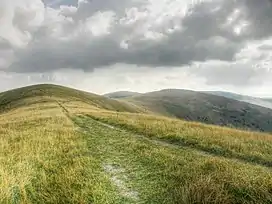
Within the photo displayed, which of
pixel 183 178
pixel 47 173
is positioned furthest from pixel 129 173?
pixel 47 173

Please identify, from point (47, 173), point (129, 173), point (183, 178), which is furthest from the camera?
point (129, 173)

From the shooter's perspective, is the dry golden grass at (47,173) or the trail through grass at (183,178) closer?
the trail through grass at (183,178)

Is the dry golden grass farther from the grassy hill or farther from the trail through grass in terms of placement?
the trail through grass

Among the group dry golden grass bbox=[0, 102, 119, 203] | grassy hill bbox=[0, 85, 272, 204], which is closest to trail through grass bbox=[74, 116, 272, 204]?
grassy hill bbox=[0, 85, 272, 204]

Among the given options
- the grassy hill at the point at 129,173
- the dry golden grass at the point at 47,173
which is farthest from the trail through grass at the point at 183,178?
the dry golden grass at the point at 47,173

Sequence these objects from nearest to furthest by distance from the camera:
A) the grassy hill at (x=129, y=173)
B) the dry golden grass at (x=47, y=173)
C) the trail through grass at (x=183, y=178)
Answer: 1. the trail through grass at (x=183, y=178)
2. the grassy hill at (x=129, y=173)
3. the dry golden grass at (x=47, y=173)

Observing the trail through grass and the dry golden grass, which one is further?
the dry golden grass

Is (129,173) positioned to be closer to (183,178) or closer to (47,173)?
(183,178)

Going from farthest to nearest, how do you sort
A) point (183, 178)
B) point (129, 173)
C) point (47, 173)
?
point (129, 173)
point (47, 173)
point (183, 178)

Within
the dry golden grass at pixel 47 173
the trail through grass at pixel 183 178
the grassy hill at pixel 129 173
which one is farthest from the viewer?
the dry golden grass at pixel 47 173

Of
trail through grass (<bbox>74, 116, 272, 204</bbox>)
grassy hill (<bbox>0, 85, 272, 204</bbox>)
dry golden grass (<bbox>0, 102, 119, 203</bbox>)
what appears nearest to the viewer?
trail through grass (<bbox>74, 116, 272, 204</bbox>)

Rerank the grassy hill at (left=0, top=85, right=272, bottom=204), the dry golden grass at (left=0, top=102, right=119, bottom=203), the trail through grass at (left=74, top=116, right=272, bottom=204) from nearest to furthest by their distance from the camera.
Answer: the trail through grass at (left=74, top=116, right=272, bottom=204) → the grassy hill at (left=0, top=85, right=272, bottom=204) → the dry golden grass at (left=0, top=102, right=119, bottom=203)

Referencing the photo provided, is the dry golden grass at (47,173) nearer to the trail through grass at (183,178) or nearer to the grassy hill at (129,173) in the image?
the grassy hill at (129,173)

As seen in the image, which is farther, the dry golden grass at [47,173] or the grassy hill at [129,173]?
the dry golden grass at [47,173]
